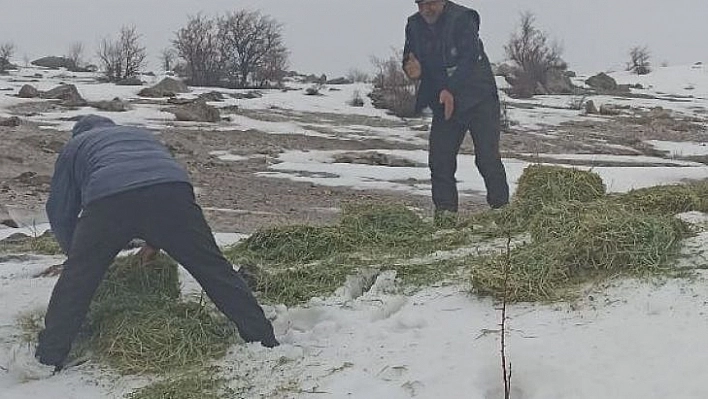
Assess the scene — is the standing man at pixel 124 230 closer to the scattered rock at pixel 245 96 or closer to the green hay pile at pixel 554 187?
the green hay pile at pixel 554 187

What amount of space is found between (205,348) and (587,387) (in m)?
1.60

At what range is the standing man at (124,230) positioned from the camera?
368cm

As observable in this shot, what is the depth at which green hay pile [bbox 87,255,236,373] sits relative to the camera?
3.69m

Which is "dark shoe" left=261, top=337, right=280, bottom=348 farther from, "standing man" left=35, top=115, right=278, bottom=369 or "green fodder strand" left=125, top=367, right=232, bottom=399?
"green fodder strand" left=125, top=367, right=232, bottom=399

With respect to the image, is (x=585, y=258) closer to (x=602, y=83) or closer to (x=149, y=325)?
(x=149, y=325)

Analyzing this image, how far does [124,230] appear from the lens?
146 inches

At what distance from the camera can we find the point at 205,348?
3777 mm

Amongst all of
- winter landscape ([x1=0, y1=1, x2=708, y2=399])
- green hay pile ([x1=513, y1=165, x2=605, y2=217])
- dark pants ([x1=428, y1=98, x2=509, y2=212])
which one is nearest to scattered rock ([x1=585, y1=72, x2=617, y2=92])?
winter landscape ([x1=0, y1=1, x2=708, y2=399])

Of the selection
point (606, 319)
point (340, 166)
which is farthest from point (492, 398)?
point (340, 166)

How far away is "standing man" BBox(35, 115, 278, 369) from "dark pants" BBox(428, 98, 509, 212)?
2.77 metres

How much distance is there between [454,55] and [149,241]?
307 cm

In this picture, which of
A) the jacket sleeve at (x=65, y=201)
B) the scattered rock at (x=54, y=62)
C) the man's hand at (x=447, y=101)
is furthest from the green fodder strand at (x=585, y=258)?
the scattered rock at (x=54, y=62)

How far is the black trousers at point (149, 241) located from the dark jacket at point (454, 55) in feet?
9.25

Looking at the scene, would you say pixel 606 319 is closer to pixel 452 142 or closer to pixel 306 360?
pixel 306 360
